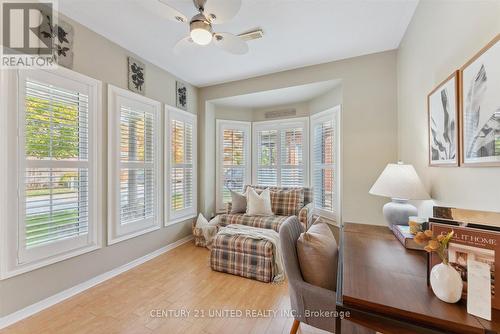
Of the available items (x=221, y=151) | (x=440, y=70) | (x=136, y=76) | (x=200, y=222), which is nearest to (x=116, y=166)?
(x=136, y=76)

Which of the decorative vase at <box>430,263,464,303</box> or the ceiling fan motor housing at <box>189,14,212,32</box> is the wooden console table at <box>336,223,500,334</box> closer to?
the decorative vase at <box>430,263,464,303</box>

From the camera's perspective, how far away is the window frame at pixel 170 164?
328 cm

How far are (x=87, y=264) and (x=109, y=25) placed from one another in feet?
8.50

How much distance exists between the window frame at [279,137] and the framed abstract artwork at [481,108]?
2763mm

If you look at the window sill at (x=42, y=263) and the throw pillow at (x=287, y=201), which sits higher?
the throw pillow at (x=287, y=201)

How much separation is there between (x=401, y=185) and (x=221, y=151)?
3238 mm

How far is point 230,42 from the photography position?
72.7 inches

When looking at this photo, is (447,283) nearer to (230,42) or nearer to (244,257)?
(244,257)

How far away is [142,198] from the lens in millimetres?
2893

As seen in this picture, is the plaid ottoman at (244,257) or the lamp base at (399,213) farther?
the plaid ottoman at (244,257)

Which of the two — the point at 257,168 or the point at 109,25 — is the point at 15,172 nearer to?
the point at 109,25

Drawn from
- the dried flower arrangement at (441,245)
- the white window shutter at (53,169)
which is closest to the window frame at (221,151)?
the white window shutter at (53,169)

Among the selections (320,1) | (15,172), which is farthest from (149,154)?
(320,1)

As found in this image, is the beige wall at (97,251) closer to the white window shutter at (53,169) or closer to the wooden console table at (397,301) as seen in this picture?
the white window shutter at (53,169)
